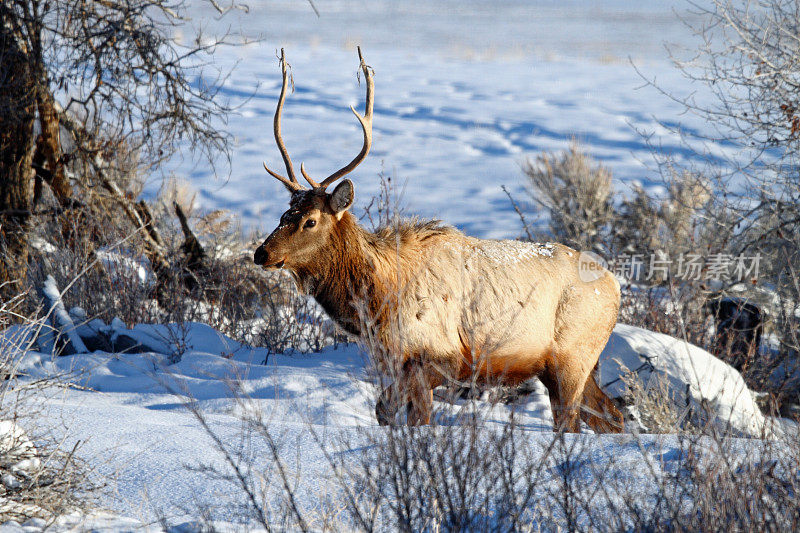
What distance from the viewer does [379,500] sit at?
9.29 feet

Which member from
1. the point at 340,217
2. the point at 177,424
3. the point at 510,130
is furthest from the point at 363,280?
the point at 510,130

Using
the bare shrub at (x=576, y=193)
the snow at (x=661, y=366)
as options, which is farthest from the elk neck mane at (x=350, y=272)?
the bare shrub at (x=576, y=193)

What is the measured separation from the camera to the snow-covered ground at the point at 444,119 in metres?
20.8

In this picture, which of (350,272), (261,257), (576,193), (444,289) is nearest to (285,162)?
(261,257)

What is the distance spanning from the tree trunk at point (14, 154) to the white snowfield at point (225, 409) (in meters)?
1.82

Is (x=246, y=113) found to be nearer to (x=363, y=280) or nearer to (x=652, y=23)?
(x=363, y=280)

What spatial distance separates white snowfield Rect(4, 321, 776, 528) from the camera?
137 inches

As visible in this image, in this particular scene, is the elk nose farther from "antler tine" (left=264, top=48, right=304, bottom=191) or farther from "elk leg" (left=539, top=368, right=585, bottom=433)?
"elk leg" (left=539, top=368, right=585, bottom=433)

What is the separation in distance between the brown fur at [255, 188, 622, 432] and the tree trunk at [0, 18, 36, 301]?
14.8 feet

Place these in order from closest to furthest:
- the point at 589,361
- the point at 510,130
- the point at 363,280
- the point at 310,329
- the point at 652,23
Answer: the point at 363,280 < the point at 589,361 < the point at 310,329 < the point at 510,130 < the point at 652,23

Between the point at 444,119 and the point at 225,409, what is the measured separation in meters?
25.5

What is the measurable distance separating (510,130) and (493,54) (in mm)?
23033

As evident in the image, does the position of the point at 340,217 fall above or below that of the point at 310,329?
above

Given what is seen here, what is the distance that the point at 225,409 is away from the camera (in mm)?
5488
